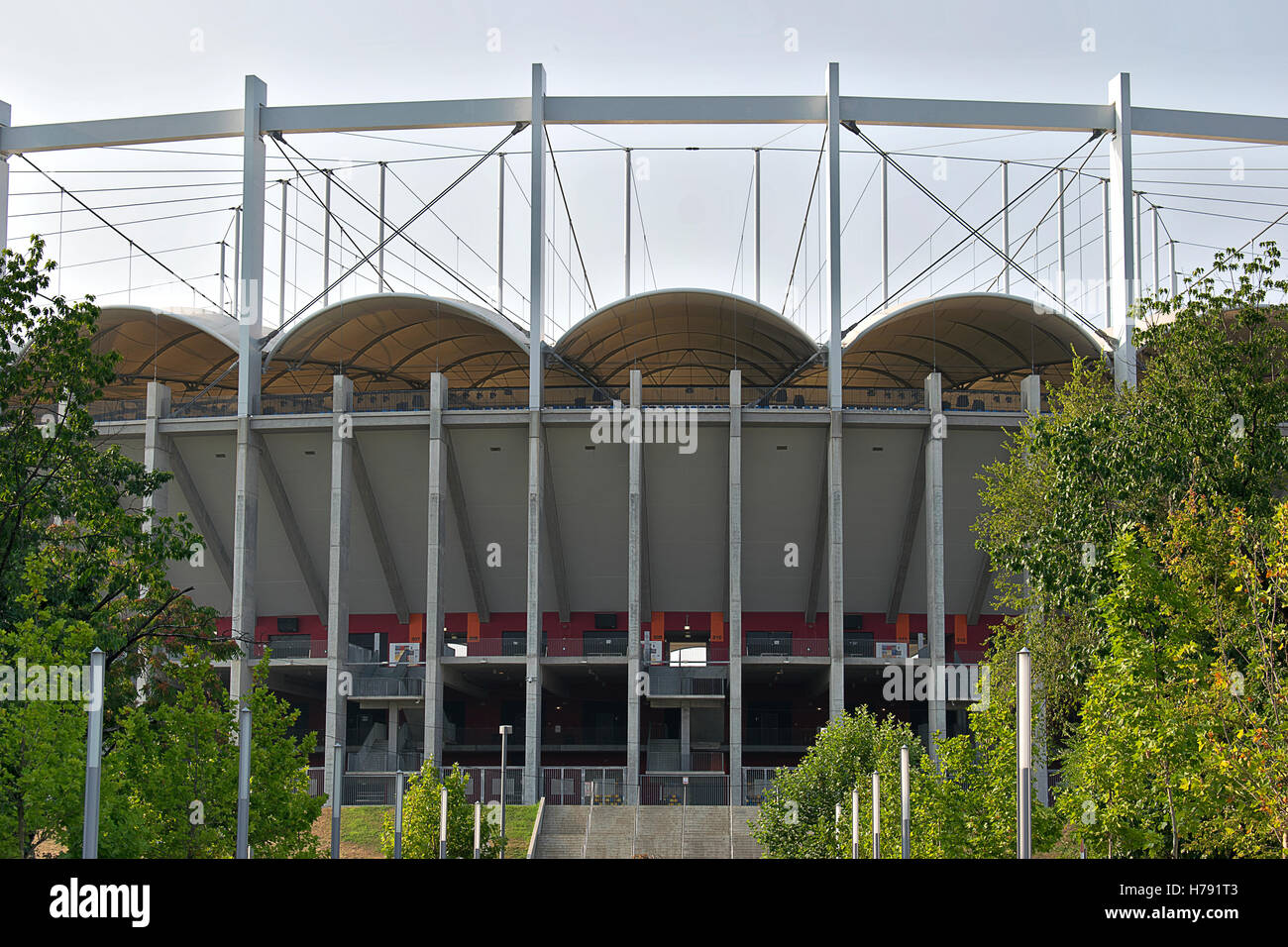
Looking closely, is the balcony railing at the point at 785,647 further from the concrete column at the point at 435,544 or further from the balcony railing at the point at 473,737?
the concrete column at the point at 435,544

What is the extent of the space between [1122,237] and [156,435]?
34973 mm

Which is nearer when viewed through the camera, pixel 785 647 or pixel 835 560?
pixel 835 560

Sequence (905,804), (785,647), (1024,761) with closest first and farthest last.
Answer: (1024,761)
(905,804)
(785,647)

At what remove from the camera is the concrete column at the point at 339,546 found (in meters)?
45.7

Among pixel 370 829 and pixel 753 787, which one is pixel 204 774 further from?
pixel 753 787

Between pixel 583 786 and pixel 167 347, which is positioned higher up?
pixel 167 347

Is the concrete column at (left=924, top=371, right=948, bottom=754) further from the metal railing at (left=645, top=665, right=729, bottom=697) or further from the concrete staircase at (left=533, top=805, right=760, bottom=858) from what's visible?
the concrete staircase at (left=533, top=805, right=760, bottom=858)

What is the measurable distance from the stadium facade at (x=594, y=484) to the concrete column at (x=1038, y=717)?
0.19m

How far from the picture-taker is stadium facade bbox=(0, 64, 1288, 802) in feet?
151

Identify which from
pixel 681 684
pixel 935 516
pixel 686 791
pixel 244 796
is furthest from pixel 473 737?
pixel 244 796

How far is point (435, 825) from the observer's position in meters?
33.0

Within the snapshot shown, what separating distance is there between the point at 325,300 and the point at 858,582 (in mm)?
23446

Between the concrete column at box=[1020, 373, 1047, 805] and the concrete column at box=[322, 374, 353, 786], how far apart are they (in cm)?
2304

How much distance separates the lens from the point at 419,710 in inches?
2023
